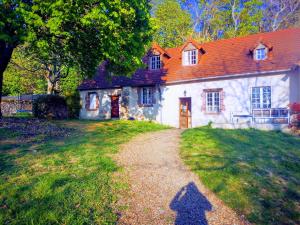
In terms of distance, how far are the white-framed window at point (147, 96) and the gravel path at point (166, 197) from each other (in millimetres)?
12741

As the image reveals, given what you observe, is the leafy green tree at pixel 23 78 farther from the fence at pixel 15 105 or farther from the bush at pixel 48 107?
the bush at pixel 48 107

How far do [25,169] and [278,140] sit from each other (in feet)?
35.6

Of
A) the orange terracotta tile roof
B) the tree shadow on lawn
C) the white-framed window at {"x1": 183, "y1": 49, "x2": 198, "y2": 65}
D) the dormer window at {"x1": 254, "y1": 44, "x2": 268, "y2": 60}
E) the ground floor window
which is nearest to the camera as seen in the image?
the tree shadow on lawn

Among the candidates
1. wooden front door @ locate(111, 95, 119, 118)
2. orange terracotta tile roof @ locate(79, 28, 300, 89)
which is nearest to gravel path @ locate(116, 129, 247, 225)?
orange terracotta tile roof @ locate(79, 28, 300, 89)

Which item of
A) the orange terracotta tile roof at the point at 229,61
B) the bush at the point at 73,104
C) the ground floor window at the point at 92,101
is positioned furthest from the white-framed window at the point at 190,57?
the bush at the point at 73,104

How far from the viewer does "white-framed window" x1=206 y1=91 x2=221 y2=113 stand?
1762cm

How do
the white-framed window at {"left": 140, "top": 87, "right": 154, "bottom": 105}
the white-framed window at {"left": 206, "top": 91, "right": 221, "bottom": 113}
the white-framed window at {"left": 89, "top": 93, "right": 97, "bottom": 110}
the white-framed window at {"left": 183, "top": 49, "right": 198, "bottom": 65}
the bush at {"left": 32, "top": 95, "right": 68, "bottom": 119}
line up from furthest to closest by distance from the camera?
1. the white-framed window at {"left": 89, "top": 93, "right": 97, "bottom": 110}
2. the bush at {"left": 32, "top": 95, "right": 68, "bottom": 119}
3. the white-framed window at {"left": 140, "top": 87, "right": 154, "bottom": 105}
4. the white-framed window at {"left": 183, "top": 49, "right": 198, "bottom": 65}
5. the white-framed window at {"left": 206, "top": 91, "right": 221, "bottom": 113}

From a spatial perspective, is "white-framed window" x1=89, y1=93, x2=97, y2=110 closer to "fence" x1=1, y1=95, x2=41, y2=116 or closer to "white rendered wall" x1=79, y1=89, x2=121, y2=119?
"white rendered wall" x1=79, y1=89, x2=121, y2=119

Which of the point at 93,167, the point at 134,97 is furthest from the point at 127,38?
the point at 134,97

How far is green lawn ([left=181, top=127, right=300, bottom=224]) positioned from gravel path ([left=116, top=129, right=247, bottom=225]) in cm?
35

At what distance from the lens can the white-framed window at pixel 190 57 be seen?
777 inches

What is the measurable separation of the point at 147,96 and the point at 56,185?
15.8 metres

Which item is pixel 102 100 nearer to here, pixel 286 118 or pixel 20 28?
pixel 20 28

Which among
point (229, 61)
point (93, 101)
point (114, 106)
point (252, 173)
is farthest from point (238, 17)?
point (252, 173)
